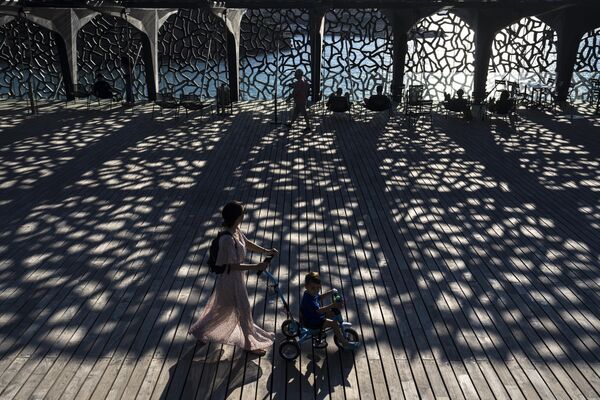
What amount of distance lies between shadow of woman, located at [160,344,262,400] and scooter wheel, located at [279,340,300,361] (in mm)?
250

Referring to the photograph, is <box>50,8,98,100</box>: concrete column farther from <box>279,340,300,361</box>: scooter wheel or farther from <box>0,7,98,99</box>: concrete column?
<box>279,340,300,361</box>: scooter wheel

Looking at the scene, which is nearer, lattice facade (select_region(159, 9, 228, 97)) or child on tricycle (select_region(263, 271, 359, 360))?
child on tricycle (select_region(263, 271, 359, 360))

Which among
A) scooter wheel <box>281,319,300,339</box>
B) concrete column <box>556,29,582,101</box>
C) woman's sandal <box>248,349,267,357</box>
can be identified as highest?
concrete column <box>556,29,582,101</box>

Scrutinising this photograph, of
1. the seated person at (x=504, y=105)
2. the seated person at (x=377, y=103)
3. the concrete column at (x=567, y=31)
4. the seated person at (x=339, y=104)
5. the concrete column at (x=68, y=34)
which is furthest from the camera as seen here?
the concrete column at (x=567, y=31)

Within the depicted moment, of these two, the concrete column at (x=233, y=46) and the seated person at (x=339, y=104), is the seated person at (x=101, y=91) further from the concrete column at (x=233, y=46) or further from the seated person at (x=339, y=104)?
the seated person at (x=339, y=104)

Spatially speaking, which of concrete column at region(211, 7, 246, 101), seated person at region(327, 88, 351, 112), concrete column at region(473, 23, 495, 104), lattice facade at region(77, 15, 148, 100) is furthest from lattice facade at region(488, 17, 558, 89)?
lattice facade at region(77, 15, 148, 100)

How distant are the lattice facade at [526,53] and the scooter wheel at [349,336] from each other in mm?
18183

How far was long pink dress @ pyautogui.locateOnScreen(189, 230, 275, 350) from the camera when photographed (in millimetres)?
4516

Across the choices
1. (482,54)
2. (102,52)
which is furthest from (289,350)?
(102,52)

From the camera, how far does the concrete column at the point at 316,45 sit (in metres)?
17.4

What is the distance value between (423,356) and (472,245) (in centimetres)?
286

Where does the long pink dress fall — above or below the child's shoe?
above

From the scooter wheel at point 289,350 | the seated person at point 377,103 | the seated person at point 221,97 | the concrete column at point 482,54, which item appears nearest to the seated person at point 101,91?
the seated person at point 221,97

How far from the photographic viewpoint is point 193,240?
739 centimetres
